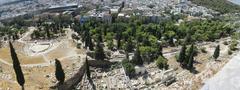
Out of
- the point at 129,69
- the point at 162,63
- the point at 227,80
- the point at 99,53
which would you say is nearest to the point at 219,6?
the point at 162,63

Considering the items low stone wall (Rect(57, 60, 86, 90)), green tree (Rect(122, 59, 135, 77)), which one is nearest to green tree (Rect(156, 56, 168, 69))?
green tree (Rect(122, 59, 135, 77))

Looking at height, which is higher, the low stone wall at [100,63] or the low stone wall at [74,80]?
the low stone wall at [74,80]

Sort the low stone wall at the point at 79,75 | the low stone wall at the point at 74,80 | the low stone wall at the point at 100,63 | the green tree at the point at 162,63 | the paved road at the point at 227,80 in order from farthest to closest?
the low stone wall at the point at 100,63
the green tree at the point at 162,63
the low stone wall at the point at 79,75
the low stone wall at the point at 74,80
the paved road at the point at 227,80

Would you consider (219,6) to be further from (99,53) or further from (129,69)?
(129,69)

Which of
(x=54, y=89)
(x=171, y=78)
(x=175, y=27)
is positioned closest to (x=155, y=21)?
(x=175, y=27)

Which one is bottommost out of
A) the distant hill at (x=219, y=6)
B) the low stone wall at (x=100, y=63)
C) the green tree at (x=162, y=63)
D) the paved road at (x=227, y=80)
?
the distant hill at (x=219, y=6)

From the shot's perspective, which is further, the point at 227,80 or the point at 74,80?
the point at 74,80

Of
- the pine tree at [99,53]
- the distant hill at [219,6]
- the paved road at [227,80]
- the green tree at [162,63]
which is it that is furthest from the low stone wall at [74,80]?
the distant hill at [219,6]

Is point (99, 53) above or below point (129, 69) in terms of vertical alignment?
above

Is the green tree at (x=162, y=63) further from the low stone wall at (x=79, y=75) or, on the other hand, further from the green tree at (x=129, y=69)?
the low stone wall at (x=79, y=75)

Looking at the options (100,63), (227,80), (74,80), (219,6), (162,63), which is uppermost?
(227,80)

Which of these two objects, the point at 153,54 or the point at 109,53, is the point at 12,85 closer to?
the point at 109,53
